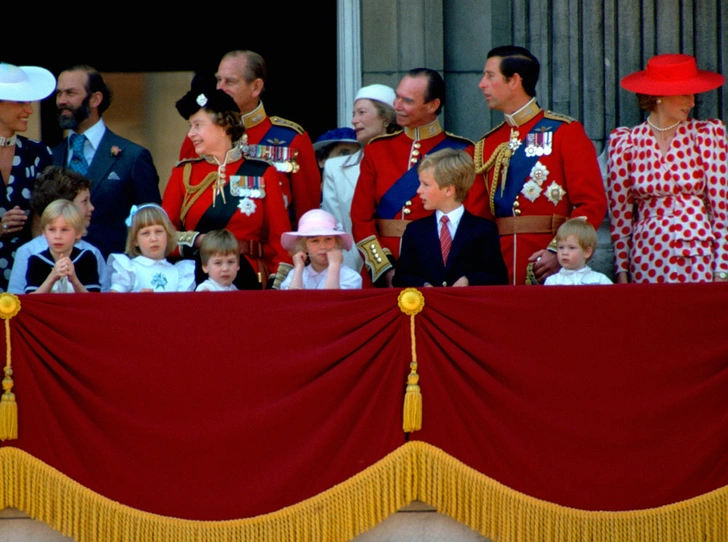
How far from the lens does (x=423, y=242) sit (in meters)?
6.97

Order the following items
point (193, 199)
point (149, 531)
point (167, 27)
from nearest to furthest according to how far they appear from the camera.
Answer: point (149, 531) < point (193, 199) < point (167, 27)

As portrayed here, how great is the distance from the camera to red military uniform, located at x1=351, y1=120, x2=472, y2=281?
7.46 meters

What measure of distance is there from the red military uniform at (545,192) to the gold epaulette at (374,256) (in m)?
0.58

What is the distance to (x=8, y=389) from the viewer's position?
6211mm

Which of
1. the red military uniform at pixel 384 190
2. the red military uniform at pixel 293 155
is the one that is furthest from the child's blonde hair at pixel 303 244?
the red military uniform at pixel 293 155

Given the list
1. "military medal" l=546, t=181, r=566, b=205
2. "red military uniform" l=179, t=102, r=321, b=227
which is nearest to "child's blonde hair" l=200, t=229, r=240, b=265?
"red military uniform" l=179, t=102, r=321, b=227

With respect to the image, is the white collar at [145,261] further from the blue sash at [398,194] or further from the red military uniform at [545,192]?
the red military uniform at [545,192]

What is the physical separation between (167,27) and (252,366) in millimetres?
5176

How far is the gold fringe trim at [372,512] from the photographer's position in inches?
244

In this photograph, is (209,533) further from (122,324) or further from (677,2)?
(677,2)

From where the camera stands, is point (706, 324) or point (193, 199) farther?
point (193, 199)

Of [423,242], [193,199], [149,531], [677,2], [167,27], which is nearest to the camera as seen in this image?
[149,531]

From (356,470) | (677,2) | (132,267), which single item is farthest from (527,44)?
(356,470)

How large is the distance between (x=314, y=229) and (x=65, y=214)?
1.11 metres
